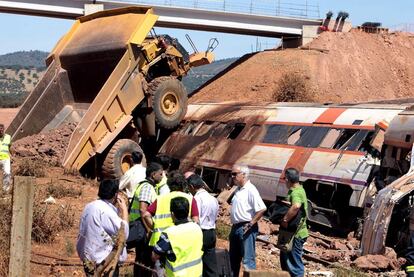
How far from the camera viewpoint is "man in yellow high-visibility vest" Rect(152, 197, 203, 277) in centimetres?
580

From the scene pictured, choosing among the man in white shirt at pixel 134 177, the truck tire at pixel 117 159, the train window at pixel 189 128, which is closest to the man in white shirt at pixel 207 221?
the man in white shirt at pixel 134 177

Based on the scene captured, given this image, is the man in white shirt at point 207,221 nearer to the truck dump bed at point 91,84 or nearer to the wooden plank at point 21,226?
→ the wooden plank at point 21,226

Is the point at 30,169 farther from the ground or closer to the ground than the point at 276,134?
closer to the ground

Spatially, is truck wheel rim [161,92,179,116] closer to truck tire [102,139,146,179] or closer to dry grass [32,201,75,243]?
truck tire [102,139,146,179]

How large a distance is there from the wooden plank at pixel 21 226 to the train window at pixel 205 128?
13.7m

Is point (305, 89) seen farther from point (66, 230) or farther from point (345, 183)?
point (66, 230)

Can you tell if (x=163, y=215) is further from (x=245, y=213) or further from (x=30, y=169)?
(x=30, y=169)

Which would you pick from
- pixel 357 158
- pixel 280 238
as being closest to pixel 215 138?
pixel 357 158

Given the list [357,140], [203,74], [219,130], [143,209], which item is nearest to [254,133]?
[219,130]

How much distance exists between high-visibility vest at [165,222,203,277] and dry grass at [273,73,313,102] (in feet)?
94.6

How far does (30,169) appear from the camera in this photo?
623 inches

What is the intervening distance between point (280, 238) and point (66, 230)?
406 cm

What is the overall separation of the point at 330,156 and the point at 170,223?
26.2 feet

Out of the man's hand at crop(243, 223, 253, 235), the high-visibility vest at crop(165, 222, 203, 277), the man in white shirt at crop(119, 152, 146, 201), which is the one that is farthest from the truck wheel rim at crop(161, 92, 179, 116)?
the high-visibility vest at crop(165, 222, 203, 277)
